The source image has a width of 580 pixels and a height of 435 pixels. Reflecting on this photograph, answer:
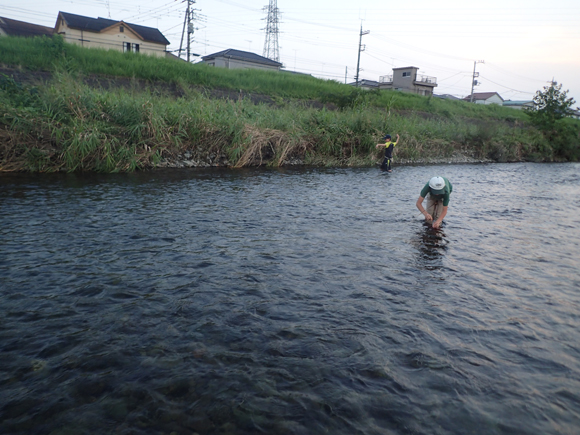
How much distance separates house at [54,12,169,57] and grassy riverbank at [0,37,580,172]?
17.5 m

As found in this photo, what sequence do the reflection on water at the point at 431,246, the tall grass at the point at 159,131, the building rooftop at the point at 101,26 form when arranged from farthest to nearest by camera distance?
the building rooftop at the point at 101,26 → the tall grass at the point at 159,131 → the reflection on water at the point at 431,246

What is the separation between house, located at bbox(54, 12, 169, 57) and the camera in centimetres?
4589

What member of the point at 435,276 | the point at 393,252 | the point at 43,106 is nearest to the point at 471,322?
the point at 435,276

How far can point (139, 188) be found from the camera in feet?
41.1

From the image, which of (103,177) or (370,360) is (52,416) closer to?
Answer: (370,360)

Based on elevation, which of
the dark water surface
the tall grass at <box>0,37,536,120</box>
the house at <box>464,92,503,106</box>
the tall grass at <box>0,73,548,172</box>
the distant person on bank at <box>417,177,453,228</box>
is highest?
the house at <box>464,92,503,106</box>

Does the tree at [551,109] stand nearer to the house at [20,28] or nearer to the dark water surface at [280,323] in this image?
the dark water surface at [280,323]

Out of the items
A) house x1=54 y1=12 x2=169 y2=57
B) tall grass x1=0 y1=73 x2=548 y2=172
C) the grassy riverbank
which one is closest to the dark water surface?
tall grass x1=0 y1=73 x2=548 y2=172

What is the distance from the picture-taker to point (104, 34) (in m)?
47.4

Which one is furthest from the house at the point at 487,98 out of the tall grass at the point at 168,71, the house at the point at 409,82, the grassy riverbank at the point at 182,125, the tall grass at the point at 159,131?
the tall grass at the point at 159,131

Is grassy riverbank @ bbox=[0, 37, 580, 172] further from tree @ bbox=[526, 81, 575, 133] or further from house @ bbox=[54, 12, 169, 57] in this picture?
house @ bbox=[54, 12, 169, 57]

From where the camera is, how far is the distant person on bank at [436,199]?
27.6ft

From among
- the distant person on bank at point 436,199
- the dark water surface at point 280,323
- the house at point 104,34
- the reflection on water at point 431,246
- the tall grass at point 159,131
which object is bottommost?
the dark water surface at point 280,323

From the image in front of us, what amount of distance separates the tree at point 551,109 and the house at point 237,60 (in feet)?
111
